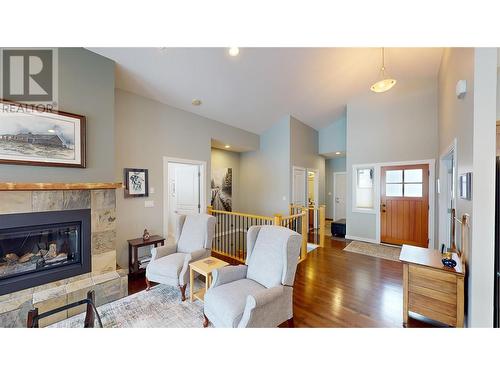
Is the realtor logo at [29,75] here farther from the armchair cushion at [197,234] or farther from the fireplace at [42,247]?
the armchair cushion at [197,234]

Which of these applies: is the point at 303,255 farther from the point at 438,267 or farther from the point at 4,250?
the point at 4,250

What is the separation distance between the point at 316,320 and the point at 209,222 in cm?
171

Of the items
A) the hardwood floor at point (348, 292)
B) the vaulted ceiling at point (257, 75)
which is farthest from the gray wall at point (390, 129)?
the hardwood floor at point (348, 292)

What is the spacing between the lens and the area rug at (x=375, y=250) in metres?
3.88

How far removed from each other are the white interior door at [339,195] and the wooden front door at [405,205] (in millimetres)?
2289

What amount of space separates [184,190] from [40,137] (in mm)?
2633

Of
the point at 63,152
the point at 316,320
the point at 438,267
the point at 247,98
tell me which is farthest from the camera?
the point at 247,98

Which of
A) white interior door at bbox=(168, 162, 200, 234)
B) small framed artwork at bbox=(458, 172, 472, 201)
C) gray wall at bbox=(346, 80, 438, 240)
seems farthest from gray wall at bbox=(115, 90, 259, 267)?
small framed artwork at bbox=(458, 172, 472, 201)

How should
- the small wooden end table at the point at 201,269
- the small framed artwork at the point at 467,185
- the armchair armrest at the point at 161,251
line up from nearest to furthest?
1. the small framed artwork at the point at 467,185
2. the small wooden end table at the point at 201,269
3. the armchair armrest at the point at 161,251

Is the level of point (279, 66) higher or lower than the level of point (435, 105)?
higher

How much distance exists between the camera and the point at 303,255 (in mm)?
3631

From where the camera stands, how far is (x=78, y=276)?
230 cm
